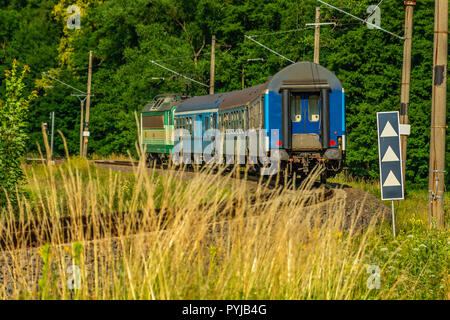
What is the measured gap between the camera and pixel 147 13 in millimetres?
55062

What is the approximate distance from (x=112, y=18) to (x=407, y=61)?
3767cm

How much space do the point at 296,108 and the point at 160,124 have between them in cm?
1705

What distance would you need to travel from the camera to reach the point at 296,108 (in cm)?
2067

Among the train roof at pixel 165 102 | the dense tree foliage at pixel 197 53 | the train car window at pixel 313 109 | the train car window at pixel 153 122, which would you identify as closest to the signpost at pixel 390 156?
the train car window at pixel 313 109

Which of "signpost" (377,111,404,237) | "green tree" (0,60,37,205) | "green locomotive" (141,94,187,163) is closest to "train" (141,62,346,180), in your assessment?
"green tree" (0,60,37,205)

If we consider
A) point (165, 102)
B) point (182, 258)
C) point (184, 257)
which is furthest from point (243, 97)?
point (182, 258)

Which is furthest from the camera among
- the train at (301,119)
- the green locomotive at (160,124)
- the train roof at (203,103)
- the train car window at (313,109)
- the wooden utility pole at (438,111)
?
the green locomotive at (160,124)

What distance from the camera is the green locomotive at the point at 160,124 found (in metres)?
35.2

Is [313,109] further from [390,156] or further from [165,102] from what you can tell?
[165,102]

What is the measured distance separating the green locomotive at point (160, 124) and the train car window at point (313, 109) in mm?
14108

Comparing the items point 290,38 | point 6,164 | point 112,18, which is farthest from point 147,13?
point 6,164

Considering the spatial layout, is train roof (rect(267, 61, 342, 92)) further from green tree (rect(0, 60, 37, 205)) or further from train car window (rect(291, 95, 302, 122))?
green tree (rect(0, 60, 37, 205))

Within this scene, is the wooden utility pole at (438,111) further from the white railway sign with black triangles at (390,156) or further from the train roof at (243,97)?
the train roof at (243,97)

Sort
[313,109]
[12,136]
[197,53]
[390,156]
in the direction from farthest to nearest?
[197,53]
[313,109]
[12,136]
[390,156]
